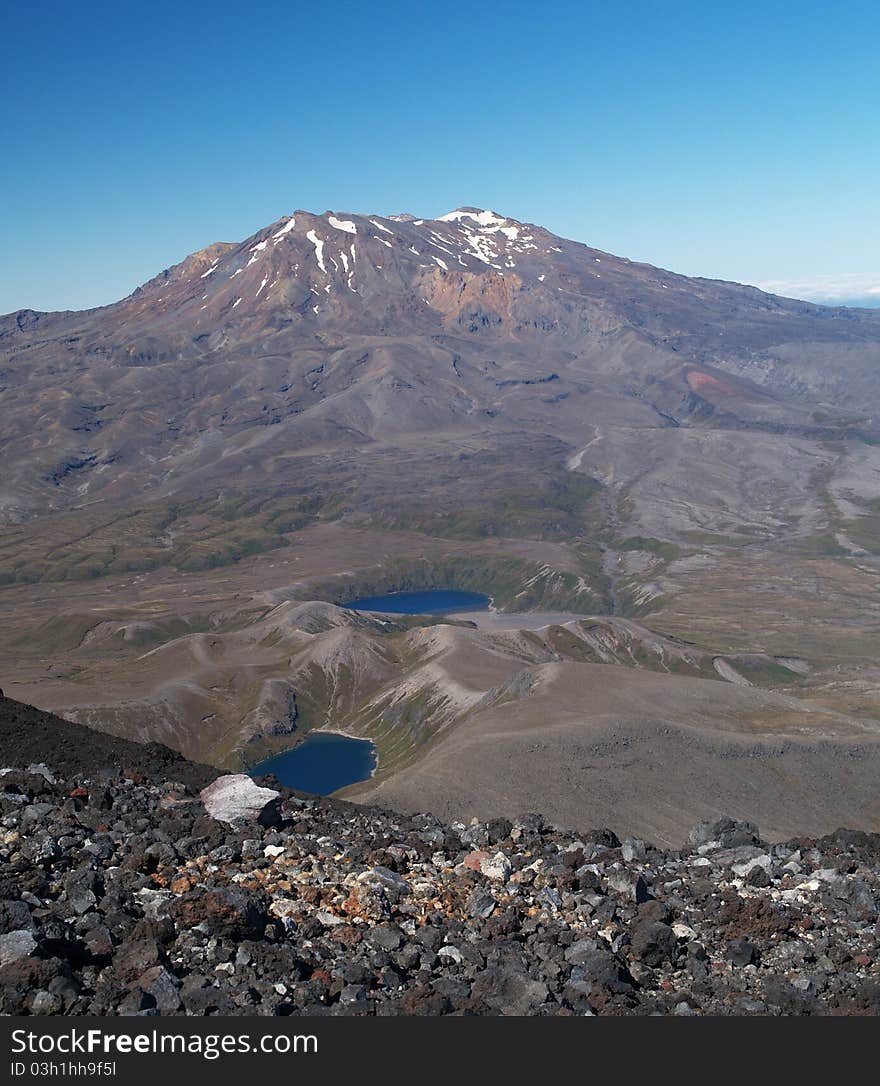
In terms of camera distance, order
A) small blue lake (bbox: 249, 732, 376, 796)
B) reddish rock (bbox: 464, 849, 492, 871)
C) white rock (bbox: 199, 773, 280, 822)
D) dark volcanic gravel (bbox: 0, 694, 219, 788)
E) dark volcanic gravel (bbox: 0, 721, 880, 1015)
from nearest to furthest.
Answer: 1. dark volcanic gravel (bbox: 0, 721, 880, 1015)
2. reddish rock (bbox: 464, 849, 492, 871)
3. white rock (bbox: 199, 773, 280, 822)
4. dark volcanic gravel (bbox: 0, 694, 219, 788)
5. small blue lake (bbox: 249, 732, 376, 796)

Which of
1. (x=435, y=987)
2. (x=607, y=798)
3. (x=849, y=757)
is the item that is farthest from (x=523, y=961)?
(x=849, y=757)

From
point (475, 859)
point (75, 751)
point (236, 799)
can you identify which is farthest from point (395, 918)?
point (75, 751)

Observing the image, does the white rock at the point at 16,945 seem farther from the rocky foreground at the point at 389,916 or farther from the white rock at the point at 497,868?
the white rock at the point at 497,868

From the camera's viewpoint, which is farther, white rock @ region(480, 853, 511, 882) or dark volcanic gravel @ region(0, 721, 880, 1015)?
white rock @ region(480, 853, 511, 882)

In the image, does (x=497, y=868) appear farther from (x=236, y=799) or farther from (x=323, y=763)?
(x=323, y=763)

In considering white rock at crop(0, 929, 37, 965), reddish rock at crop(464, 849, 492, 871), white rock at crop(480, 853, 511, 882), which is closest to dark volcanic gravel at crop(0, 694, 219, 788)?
reddish rock at crop(464, 849, 492, 871)

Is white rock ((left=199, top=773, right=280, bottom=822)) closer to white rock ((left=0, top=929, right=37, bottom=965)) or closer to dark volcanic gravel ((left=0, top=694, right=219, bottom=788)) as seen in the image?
dark volcanic gravel ((left=0, top=694, right=219, bottom=788))

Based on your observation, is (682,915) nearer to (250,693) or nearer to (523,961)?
(523,961)
